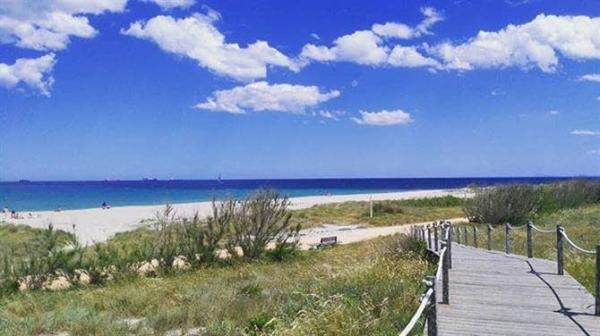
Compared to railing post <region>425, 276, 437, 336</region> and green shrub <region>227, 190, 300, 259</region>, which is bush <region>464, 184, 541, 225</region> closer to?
green shrub <region>227, 190, 300, 259</region>

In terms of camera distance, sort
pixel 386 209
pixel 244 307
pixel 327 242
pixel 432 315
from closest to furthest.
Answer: pixel 432 315 < pixel 244 307 < pixel 327 242 < pixel 386 209

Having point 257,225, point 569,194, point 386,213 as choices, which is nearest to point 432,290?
point 257,225

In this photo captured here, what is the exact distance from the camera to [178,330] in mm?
9273

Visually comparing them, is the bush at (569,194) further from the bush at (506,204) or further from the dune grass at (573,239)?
the dune grass at (573,239)

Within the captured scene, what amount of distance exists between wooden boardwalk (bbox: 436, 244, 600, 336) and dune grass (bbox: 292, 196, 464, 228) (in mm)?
28147

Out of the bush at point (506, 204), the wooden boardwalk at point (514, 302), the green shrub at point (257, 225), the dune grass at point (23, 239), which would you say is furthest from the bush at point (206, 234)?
the bush at point (506, 204)

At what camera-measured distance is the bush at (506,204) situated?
2956 centimetres

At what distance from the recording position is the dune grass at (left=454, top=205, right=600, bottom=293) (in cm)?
1234

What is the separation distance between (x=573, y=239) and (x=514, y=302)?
10.6 m

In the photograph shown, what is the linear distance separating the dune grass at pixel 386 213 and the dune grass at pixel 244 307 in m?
28.4

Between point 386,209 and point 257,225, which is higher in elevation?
point 257,225

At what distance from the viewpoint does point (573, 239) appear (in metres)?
18.9

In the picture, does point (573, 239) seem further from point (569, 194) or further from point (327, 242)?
point (569, 194)

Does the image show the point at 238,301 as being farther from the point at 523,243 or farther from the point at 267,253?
the point at 523,243
